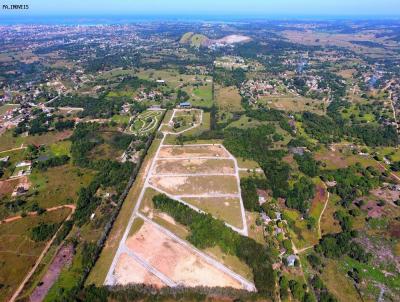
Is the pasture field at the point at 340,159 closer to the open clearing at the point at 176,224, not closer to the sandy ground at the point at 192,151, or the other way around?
the open clearing at the point at 176,224

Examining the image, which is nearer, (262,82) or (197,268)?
(197,268)

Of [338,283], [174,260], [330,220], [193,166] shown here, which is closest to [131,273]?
[174,260]

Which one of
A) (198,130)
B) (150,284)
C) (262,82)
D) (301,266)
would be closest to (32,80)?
(198,130)

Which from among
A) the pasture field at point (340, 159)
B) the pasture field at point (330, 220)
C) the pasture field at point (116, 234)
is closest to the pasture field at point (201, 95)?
the pasture field at point (340, 159)

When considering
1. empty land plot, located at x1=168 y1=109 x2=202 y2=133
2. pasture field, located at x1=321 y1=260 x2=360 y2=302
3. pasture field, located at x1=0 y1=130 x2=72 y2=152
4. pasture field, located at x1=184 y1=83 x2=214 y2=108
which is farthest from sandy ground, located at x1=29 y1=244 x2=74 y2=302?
pasture field, located at x1=184 y1=83 x2=214 y2=108

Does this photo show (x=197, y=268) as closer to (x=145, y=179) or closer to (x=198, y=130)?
(x=145, y=179)

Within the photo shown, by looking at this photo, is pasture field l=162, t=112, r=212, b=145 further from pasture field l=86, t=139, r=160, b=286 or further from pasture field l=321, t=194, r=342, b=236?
pasture field l=321, t=194, r=342, b=236
